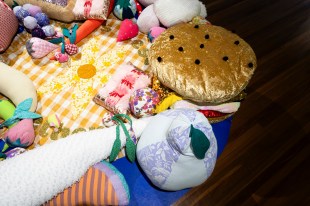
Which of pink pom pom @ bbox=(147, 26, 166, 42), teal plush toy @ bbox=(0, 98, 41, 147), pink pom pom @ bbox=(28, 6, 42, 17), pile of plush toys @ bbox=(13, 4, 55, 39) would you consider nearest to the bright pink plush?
pink pom pom @ bbox=(147, 26, 166, 42)

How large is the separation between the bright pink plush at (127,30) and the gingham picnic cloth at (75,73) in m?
0.04

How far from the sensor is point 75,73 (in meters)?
1.52

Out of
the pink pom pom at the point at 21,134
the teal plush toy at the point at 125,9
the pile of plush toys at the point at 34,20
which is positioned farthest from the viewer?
the teal plush toy at the point at 125,9

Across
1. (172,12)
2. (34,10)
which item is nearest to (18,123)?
(34,10)

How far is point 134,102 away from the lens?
125 cm

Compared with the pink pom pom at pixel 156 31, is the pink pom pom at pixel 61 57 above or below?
above

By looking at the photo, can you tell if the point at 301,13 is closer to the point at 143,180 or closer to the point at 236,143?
the point at 236,143

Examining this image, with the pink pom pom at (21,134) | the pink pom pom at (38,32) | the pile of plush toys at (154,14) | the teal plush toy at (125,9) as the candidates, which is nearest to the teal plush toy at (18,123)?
the pink pom pom at (21,134)

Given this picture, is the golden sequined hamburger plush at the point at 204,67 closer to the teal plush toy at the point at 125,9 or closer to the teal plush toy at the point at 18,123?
the teal plush toy at the point at 125,9

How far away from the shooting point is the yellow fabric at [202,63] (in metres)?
1.23

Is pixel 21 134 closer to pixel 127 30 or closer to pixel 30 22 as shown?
pixel 30 22

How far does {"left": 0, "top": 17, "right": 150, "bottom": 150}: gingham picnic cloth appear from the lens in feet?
4.44

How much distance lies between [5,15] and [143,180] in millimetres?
1183

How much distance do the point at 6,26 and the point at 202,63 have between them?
1.11 m
